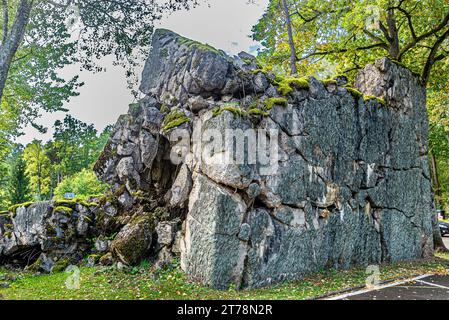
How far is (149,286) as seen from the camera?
301 inches

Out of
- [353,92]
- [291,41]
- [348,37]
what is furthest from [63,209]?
[348,37]

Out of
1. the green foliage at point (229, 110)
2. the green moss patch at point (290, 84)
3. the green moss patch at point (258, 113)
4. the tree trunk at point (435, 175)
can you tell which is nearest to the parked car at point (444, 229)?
the tree trunk at point (435, 175)

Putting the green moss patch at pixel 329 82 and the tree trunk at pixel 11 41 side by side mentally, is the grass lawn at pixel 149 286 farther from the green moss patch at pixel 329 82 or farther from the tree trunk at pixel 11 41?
the green moss patch at pixel 329 82

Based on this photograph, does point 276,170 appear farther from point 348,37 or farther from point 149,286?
point 348,37

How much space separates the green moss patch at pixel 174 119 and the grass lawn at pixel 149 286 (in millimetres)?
4073

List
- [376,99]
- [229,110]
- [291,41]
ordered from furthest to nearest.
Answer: [291,41]
[376,99]
[229,110]

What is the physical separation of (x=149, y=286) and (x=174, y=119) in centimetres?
475

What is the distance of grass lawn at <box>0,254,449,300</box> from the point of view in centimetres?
714

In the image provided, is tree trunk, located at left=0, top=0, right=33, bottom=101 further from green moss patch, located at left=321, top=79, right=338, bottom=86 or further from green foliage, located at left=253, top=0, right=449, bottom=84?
green foliage, located at left=253, top=0, right=449, bottom=84

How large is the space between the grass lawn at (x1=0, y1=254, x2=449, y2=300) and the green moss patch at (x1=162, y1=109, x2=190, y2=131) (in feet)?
13.4

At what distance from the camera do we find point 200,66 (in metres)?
9.42

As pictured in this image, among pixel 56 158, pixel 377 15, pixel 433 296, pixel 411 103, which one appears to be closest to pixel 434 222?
pixel 411 103

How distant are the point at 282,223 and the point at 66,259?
289 inches
